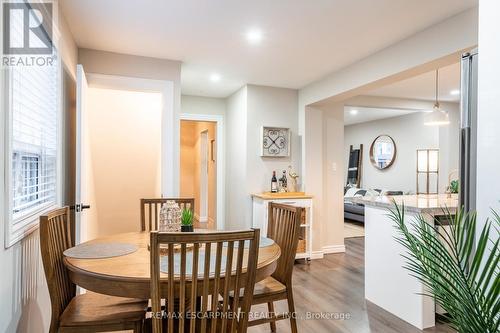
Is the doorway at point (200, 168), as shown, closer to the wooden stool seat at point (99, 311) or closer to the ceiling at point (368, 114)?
the ceiling at point (368, 114)

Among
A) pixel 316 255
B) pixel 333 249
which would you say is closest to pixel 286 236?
pixel 316 255

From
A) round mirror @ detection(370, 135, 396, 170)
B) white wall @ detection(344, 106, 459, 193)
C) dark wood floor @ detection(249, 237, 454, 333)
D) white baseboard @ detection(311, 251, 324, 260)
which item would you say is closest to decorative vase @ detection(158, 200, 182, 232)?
dark wood floor @ detection(249, 237, 454, 333)

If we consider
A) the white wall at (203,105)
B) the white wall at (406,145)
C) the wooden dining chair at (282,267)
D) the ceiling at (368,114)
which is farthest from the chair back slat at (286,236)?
the white wall at (406,145)

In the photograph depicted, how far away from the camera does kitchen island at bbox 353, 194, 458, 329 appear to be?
240 centimetres

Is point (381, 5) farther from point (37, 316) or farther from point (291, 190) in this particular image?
point (37, 316)

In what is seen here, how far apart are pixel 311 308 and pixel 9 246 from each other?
2285 millimetres

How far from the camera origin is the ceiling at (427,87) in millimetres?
4074

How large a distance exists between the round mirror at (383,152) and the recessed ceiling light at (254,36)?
568 centimetres

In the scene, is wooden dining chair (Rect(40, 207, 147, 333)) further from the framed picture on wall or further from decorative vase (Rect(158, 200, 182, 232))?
the framed picture on wall

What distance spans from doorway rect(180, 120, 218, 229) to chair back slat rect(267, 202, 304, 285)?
136 inches

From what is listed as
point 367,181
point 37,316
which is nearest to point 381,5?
point 37,316

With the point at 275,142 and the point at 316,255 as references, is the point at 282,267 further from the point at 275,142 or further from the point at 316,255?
the point at 275,142

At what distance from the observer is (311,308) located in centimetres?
275

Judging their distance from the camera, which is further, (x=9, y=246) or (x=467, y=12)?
(x=467, y=12)
